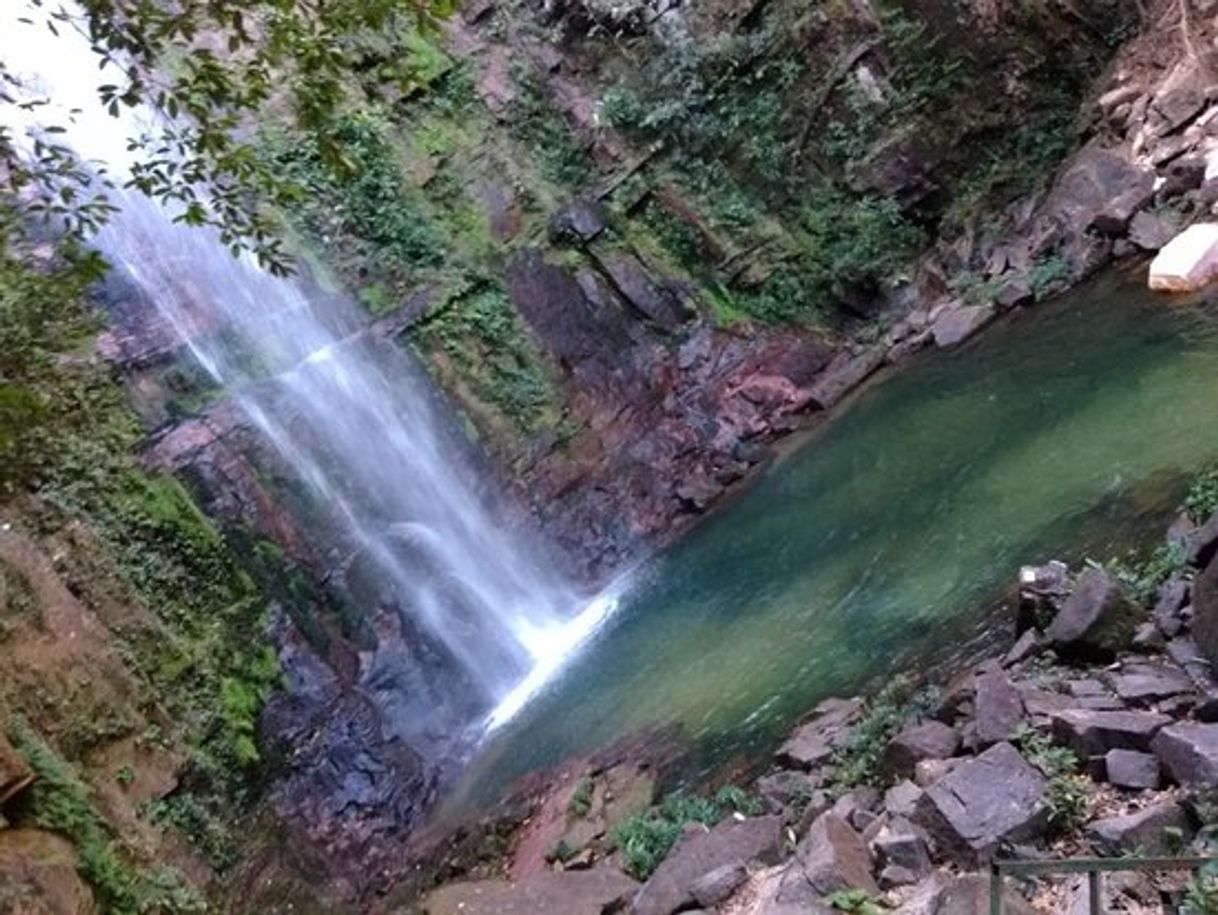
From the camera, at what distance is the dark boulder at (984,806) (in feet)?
17.4

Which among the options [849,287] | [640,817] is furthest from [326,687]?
[849,287]

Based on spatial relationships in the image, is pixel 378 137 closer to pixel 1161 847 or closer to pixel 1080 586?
pixel 1080 586

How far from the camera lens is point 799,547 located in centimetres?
1164

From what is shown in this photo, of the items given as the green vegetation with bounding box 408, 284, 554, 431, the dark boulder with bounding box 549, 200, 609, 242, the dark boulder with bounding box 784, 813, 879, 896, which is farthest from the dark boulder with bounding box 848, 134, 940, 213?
the dark boulder with bounding box 784, 813, 879, 896

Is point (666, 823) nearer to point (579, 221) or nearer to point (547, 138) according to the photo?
point (579, 221)

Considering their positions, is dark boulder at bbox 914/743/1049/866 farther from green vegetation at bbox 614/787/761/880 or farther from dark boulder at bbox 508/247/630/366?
dark boulder at bbox 508/247/630/366

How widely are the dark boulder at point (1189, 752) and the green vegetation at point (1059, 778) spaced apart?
42cm

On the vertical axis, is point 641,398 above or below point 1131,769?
above

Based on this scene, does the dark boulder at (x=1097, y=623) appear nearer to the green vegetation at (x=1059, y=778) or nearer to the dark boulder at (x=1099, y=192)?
the green vegetation at (x=1059, y=778)

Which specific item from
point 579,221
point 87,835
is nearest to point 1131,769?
point 87,835

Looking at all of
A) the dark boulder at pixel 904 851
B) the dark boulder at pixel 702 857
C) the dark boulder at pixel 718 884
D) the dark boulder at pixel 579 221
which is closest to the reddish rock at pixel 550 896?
the dark boulder at pixel 702 857

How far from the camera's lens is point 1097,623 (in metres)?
6.71

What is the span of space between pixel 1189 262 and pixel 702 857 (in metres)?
10.1

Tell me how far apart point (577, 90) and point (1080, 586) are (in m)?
14.8
